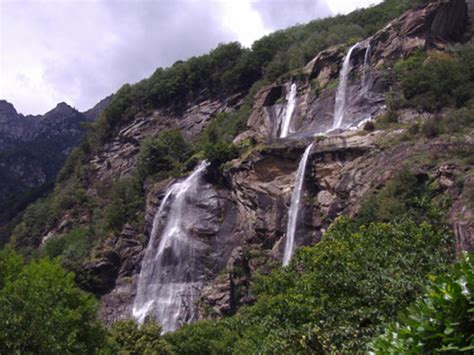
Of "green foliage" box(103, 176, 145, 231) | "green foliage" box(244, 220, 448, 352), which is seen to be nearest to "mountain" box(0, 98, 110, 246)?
"green foliage" box(103, 176, 145, 231)

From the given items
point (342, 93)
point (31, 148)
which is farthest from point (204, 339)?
point (31, 148)

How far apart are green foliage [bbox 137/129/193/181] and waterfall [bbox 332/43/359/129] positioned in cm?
1842

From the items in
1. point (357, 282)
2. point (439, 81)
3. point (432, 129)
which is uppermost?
point (439, 81)

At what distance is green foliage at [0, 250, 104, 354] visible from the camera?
14.4m

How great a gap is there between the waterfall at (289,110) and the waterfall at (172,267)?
919cm

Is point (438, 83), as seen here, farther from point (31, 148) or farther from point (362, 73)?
point (31, 148)

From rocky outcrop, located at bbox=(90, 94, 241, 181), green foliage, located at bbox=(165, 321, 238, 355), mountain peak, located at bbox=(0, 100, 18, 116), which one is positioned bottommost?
green foliage, located at bbox=(165, 321, 238, 355)

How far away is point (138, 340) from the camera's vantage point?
32.3 meters

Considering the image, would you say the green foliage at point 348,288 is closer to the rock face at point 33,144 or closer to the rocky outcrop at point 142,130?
the rocky outcrop at point 142,130

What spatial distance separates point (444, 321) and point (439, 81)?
39.1 m

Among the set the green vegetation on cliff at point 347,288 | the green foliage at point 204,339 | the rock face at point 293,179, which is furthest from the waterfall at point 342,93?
the green vegetation on cliff at point 347,288

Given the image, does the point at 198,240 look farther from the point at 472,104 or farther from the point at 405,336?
the point at 405,336

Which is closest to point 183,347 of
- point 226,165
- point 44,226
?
point 226,165

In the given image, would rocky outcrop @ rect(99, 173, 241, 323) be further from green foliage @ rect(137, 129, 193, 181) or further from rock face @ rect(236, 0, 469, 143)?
rock face @ rect(236, 0, 469, 143)
